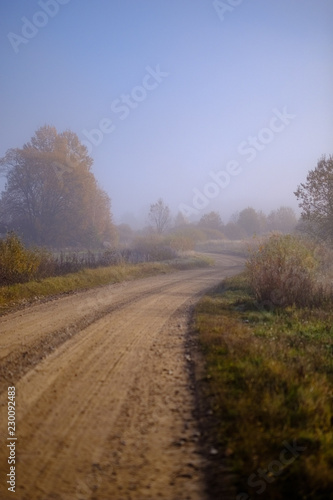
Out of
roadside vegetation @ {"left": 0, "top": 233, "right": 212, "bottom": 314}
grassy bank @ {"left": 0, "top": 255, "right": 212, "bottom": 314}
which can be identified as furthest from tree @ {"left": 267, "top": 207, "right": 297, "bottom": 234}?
roadside vegetation @ {"left": 0, "top": 233, "right": 212, "bottom": 314}

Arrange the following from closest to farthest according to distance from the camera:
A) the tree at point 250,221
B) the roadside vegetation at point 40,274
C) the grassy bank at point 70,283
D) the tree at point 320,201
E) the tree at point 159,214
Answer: the grassy bank at point 70,283 < the roadside vegetation at point 40,274 < the tree at point 320,201 < the tree at point 159,214 < the tree at point 250,221

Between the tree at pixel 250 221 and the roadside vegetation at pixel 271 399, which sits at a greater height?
the tree at pixel 250 221

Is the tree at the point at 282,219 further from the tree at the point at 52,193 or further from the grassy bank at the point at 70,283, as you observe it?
the grassy bank at the point at 70,283

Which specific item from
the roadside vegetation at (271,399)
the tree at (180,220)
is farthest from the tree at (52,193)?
the tree at (180,220)

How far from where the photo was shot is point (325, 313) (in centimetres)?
1059

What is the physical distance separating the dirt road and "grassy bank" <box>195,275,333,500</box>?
403 mm

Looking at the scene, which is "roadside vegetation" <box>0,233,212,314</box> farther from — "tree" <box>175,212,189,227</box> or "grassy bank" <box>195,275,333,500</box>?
"tree" <box>175,212,189,227</box>

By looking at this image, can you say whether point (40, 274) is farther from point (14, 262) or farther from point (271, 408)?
point (271, 408)

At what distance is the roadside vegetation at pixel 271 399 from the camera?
3.14m

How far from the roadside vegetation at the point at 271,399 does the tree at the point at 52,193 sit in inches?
1411

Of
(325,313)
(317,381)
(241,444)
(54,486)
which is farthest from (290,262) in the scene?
(54,486)

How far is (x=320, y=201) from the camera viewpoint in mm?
24922

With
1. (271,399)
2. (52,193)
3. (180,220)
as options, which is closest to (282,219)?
(180,220)

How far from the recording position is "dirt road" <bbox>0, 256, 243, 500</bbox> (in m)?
3.20
